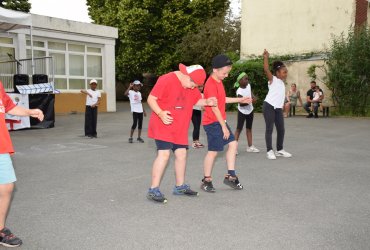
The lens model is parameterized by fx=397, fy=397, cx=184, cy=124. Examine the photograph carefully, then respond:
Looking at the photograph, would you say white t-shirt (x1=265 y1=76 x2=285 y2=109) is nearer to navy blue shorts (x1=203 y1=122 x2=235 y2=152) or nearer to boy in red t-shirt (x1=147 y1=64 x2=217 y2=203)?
navy blue shorts (x1=203 y1=122 x2=235 y2=152)

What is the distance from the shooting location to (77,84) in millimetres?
22453

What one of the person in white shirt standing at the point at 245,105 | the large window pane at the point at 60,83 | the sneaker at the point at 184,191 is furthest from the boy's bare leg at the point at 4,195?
the large window pane at the point at 60,83

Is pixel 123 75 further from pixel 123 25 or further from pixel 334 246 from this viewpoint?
pixel 334 246

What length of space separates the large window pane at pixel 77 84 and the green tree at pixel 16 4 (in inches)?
870

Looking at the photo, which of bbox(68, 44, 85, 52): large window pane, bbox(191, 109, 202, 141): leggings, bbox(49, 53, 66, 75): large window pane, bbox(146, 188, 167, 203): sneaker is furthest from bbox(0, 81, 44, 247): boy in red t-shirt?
bbox(68, 44, 85, 52): large window pane

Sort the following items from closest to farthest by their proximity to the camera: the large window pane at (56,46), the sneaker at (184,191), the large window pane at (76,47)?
the sneaker at (184,191) < the large window pane at (56,46) < the large window pane at (76,47)

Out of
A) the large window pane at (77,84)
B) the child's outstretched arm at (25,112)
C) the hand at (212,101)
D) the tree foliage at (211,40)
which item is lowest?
the child's outstretched arm at (25,112)

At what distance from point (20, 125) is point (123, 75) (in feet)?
67.2

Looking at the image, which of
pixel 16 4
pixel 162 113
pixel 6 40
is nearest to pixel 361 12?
pixel 6 40

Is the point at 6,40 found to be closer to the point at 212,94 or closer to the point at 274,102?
the point at 274,102

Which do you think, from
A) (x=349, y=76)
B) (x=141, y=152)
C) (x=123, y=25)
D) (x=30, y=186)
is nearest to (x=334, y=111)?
(x=349, y=76)

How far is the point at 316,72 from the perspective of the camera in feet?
67.9

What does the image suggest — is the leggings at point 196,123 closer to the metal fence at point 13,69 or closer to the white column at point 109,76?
the metal fence at point 13,69

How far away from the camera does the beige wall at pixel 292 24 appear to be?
69.9 ft
